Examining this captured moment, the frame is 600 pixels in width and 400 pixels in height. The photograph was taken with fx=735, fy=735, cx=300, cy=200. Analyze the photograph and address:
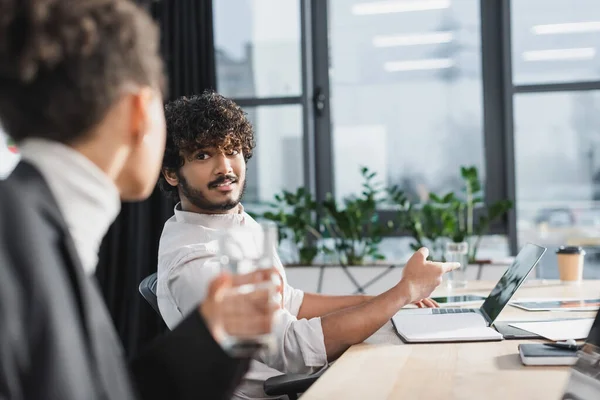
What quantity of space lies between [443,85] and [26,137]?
3.48 m

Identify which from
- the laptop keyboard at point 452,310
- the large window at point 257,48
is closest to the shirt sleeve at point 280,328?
the laptop keyboard at point 452,310

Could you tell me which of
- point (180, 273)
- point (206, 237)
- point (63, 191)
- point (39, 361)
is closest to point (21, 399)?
point (39, 361)

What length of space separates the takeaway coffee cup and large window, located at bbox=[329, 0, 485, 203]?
1.61 m

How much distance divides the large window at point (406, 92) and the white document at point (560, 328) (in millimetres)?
2443

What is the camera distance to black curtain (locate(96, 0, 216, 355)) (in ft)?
13.3

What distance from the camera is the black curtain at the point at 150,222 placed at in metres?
4.06

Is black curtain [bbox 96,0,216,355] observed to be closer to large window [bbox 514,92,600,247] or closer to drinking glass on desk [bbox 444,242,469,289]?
large window [bbox 514,92,600,247]

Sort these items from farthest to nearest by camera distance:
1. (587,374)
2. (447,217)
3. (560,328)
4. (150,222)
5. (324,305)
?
(150,222) < (447,217) < (324,305) < (560,328) < (587,374)

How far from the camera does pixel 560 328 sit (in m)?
1.60

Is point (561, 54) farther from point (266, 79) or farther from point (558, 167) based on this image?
point (266, 79)

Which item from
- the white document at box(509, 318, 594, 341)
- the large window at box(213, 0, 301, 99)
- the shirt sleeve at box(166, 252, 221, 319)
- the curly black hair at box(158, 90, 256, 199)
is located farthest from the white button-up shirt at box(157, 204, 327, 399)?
the large window at box(213, 0, 301, 99)

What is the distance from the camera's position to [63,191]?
0.81m

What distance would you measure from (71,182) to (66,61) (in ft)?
0.44

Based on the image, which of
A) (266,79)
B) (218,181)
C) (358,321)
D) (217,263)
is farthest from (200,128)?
(266,79)
